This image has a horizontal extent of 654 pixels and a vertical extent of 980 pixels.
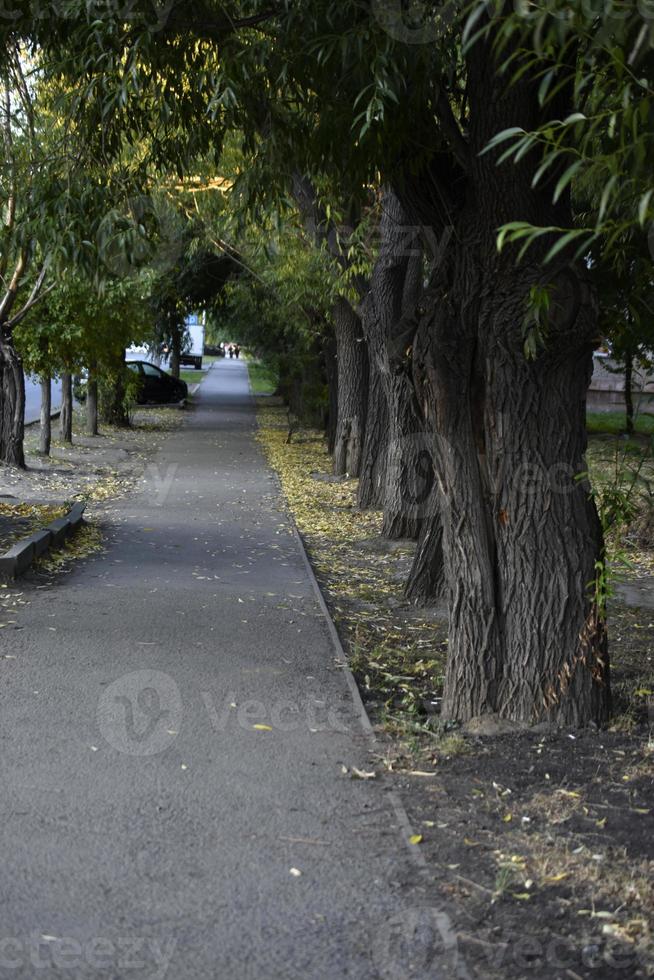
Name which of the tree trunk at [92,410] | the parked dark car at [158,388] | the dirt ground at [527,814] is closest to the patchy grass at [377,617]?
the dirt ground at [527,814]

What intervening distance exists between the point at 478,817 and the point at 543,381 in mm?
2384

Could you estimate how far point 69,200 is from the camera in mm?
7523

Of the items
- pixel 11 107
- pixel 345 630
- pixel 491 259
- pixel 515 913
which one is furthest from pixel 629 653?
pixel 11 107

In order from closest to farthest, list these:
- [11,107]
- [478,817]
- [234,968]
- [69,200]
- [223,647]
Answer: [234,968] → [478,817] → [69,200] → [223,647] → [11,107]

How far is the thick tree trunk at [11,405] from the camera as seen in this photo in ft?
61.6

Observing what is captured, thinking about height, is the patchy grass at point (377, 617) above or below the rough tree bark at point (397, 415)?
below

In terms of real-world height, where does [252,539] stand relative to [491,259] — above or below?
below

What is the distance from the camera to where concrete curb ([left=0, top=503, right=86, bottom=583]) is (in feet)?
33.0

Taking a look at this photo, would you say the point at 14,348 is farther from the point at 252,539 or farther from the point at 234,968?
the point at 234,968

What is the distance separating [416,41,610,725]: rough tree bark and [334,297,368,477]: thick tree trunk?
14.3m

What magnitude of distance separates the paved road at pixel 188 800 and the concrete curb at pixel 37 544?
0.37 metres

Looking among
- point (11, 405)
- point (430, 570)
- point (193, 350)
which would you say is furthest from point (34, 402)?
point (193, 350)

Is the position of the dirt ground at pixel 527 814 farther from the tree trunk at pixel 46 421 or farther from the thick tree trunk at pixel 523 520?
the tree trunk at pixel 46 421

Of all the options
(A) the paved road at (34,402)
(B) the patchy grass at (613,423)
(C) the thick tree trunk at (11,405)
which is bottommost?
(A) the paved road at (34,402)
